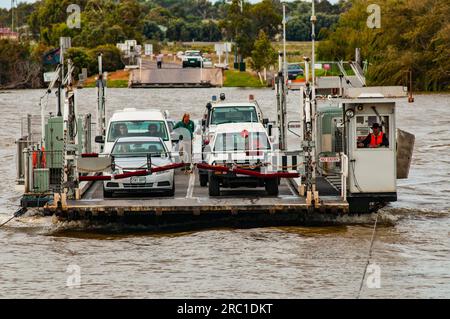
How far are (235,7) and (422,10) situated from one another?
4929 centimetres

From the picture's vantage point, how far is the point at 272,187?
1008 inches

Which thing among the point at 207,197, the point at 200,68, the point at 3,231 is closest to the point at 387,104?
the point at 207,197

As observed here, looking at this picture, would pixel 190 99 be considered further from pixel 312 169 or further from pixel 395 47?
pixel 312 169

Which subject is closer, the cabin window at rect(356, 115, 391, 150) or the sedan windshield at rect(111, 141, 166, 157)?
the cabin window at rect(356, 115, 391, 150)

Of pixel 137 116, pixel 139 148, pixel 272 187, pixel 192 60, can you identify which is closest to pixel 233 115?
pixel 137 116

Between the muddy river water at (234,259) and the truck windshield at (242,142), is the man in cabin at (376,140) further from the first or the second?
the truck windshield at (242,142)

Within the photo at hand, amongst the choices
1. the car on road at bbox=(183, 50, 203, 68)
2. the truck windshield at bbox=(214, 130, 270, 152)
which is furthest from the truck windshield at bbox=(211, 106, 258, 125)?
the car on road at bbox=(183, 50, 203, 68)

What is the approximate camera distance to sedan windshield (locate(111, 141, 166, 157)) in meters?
26.6

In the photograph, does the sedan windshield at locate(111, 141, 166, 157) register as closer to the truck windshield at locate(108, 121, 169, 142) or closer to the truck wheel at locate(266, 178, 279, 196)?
the truck windshield at locate(108, 121, 169, 142)

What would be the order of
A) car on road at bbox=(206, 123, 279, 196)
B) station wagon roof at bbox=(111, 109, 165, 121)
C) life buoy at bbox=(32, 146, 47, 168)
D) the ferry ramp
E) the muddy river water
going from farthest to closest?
the ferry ramp < station wagon roof at bbox=(111, 109, 165, 121) < life buoy at bbox=(32, 146, 47, 168) < car on road at bbox=(206, 123, 279, 196) < the muddy river water

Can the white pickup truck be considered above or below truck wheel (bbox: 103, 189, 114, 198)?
above

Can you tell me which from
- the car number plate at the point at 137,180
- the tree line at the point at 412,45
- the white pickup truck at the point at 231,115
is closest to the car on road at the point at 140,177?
the car number plate at the point at 137,180

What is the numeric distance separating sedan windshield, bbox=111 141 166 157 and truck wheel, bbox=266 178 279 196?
8.08 ft

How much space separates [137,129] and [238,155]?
175 inches
